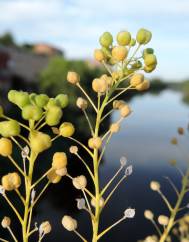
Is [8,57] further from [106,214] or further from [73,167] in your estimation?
[106,214]

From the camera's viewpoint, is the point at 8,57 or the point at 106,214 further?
the point at 8,57

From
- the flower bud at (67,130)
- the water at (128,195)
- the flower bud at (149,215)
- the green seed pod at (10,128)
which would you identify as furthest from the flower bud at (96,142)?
the water at (128,195)

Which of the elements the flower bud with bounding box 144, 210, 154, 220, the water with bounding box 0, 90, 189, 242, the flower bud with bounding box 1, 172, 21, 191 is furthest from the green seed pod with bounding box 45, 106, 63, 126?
the water with bounding box 0, 90, 189, 242

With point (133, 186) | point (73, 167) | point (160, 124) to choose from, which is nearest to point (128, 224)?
point (133, 186)

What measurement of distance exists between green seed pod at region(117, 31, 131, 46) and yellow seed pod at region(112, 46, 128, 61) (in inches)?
0.6

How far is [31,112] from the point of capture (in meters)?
0.78

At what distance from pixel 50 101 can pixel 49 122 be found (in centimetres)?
5

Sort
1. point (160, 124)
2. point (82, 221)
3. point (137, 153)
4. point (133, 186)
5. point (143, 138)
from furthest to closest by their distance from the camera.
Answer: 1. point (160, 124)
2. point (143, 138)
3. point (137, 153)
4. point (133, 186)
5. point (82, 221)

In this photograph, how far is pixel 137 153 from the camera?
14.5m

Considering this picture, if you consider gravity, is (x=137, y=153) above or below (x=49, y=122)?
below

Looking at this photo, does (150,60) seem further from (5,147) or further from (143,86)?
(5,147)

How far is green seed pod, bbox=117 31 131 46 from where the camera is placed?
886mm

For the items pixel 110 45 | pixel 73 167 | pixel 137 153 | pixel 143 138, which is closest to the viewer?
pixel 110 45

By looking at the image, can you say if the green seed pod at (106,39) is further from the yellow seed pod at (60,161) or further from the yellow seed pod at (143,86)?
the yellow seed pod at (60,161)
